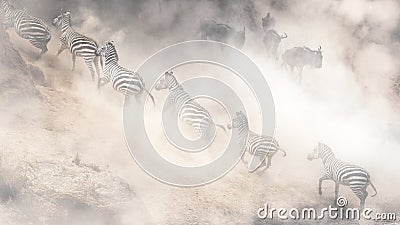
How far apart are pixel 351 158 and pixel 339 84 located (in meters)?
4.63

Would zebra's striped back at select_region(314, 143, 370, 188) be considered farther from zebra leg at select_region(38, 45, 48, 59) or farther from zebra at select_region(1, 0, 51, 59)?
zebra at select_region(1, 0, 51, 59)

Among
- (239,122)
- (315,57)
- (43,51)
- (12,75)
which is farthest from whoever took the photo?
(315,57)

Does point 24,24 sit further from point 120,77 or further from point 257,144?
point 257,144

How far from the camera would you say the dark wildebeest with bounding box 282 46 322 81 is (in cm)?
1697

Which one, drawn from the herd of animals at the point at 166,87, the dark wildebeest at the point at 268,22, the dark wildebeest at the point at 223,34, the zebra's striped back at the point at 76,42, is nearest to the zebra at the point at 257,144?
the herd of animals at the point at 166,87

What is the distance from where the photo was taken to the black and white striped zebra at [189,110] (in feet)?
38.9

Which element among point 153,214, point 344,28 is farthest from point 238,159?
point 344,28

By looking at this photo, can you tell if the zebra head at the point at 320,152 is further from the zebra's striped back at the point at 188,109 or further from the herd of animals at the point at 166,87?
the zebra's striped back at the point at 188,109

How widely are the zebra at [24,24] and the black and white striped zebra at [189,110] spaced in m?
3.91

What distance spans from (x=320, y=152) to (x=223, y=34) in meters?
6.03

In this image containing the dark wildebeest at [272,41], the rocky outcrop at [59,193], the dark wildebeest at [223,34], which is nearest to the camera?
the rocky outcrop at [59,193]

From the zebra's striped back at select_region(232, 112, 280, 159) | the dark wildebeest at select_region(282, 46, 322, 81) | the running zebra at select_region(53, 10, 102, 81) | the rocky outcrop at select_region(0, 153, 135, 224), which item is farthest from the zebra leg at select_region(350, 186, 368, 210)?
the running zebra at select_region(53, 10, 102, 81)

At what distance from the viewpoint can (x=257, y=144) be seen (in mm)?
12148

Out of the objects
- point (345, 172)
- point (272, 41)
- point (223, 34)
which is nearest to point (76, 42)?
point (223, 34)
